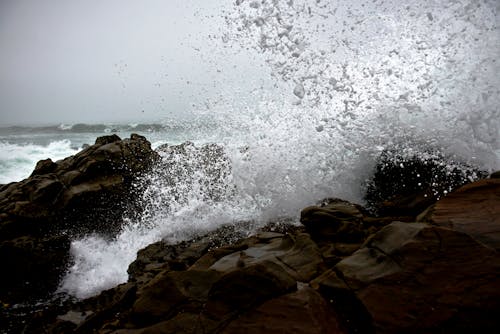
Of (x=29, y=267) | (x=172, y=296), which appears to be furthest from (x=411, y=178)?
(x=29, y=267)

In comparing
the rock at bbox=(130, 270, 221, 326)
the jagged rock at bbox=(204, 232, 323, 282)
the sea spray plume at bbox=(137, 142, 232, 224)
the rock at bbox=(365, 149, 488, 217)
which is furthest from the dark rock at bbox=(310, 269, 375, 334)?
the sea spray plume at bbox=(137, 142, 232, 224)

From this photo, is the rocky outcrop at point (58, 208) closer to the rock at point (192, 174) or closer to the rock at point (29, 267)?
the rock at point (29, 267)

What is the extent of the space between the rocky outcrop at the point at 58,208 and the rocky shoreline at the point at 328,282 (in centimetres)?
27

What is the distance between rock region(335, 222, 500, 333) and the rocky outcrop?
4.65m

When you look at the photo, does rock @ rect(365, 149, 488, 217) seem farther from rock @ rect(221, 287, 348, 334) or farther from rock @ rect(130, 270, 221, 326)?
rock @ rect(130, 270, 221, 326)

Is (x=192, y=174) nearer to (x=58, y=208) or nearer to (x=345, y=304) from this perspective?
(x=58, y=208)

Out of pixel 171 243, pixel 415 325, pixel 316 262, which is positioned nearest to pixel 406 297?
pixel 415 325

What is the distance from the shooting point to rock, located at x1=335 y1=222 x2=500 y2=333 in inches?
69.8

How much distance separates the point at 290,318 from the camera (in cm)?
185

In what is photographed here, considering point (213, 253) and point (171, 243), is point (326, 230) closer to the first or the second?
point (213, 253)

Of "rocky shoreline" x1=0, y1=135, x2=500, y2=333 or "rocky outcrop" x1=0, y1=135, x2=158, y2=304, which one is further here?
"rocky outcrop" x1=0, y1=135, x2=158, y2=304

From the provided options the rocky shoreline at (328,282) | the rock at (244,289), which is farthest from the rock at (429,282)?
the rock at (244,289)

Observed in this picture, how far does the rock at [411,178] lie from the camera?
4160 mm

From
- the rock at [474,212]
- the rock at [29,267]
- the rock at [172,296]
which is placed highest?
the rock at [474,212]
